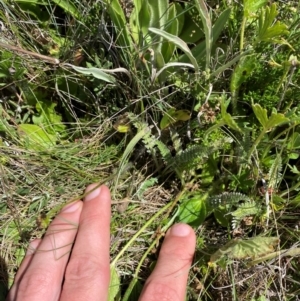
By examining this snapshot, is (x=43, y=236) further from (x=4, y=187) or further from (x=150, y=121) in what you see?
(x=150, y=121)

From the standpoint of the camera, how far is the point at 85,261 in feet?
4.95

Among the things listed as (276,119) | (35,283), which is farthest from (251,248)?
(35,283)

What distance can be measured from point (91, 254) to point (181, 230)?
0.30 metres

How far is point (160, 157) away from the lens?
A: 1581mm

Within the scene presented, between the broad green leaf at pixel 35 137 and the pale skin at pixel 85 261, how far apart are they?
231 millimetres

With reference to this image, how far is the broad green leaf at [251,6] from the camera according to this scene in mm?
1247

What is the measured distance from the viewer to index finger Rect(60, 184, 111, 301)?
4.83 feet

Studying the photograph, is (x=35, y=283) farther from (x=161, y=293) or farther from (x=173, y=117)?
(x=173, y=117)

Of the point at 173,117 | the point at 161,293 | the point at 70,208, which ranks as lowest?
the point at 161,293

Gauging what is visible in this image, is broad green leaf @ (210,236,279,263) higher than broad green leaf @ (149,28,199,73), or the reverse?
broad green leaf @ (149,28,199,73)

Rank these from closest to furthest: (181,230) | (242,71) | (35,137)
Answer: (242,71)
(181,230)
(35,137)

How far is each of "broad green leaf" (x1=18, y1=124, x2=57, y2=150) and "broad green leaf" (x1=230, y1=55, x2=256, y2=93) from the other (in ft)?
2.19

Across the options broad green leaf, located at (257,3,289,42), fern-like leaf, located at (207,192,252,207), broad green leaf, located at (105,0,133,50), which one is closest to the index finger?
fern-like leaf, located at (207,192,252,207)

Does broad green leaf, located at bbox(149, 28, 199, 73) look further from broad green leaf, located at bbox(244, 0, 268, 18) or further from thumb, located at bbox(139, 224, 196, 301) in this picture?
thumb, located at bbox(139, 224, 196, 301)
